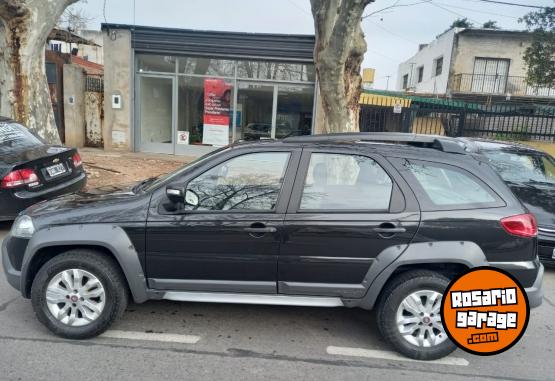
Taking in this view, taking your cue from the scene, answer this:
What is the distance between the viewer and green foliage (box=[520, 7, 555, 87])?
1447cm

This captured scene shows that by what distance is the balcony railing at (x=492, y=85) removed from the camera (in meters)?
21.9

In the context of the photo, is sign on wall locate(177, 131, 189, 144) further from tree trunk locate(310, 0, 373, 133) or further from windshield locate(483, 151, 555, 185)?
windshield locate(483, 151, 555, 185)

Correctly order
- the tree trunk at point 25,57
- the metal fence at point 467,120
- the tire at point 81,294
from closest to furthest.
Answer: the tire at point 81,294 < the tree trunk at point 25,57 < the metal fence at point 467,120

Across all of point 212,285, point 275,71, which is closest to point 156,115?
point 275,71

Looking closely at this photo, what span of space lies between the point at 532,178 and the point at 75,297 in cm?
602

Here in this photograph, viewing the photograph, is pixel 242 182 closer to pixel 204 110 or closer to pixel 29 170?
pixel 29 170

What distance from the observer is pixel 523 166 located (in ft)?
20.3

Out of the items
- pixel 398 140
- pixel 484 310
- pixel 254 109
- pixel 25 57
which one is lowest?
pixel 484 310

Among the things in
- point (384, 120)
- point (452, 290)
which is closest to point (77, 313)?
point (452, 290)

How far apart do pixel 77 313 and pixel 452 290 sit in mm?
2801

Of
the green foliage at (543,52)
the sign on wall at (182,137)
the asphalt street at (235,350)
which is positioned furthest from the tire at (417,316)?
the green foliage at (543,52)

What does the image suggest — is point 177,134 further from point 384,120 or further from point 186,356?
point 186,356

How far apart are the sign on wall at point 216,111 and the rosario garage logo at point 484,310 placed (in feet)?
33.5

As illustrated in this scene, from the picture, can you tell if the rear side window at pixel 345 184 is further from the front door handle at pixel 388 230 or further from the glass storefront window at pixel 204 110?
the glass storefront window at pixel 204 110
